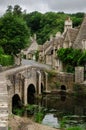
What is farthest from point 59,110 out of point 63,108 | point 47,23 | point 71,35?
point 47,23

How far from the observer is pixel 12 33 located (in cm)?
7025

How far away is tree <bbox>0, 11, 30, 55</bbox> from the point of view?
69875 millimetres

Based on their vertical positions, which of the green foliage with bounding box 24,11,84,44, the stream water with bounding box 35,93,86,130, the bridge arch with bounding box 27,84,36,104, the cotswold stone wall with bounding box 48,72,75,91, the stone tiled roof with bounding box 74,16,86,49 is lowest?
the stream water with bounding box 35,93,86,130

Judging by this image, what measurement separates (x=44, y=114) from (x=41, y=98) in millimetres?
12584

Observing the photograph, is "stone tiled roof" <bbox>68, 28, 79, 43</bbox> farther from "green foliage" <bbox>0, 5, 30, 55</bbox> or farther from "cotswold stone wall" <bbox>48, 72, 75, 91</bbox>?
"cotswold stone wall" <bbox>48, 72, 75, 91</bbox>

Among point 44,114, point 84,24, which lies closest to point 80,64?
point 84,24

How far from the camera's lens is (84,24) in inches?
2788

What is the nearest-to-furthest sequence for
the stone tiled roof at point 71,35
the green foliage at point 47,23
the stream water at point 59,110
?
the stream water at point 59,110
the stone tiled roof at point 71,35
the green foliage at point 47,23

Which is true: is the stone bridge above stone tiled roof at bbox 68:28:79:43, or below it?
below

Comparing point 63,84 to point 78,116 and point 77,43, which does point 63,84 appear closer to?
point 77,43

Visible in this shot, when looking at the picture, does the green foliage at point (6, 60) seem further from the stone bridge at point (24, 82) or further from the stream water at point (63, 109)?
the stream water at point (63, 109)

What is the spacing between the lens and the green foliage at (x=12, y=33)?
229 feet

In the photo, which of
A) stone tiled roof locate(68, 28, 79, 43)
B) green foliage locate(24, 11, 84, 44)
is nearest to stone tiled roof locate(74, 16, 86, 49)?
stone tiled roof locate(68, 28, 79, 43)

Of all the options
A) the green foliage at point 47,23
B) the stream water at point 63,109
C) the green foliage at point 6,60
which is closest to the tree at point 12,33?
the green foliage at point 6,60
